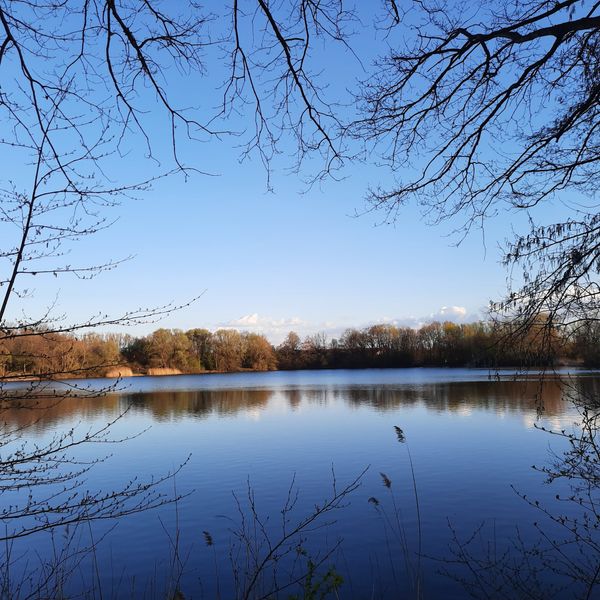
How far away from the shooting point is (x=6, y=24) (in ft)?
6.82

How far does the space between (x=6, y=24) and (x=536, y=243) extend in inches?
119

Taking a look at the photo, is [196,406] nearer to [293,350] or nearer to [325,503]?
[325,503]

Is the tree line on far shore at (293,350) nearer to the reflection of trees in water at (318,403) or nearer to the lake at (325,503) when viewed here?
the reflection of trees in water at (318,403)

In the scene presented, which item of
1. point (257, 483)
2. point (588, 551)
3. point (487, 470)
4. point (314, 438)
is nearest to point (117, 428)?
point (314, 438)

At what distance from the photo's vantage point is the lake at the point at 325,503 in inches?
266

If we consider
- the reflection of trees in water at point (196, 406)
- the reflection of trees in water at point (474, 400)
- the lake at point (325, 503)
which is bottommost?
the lake at point (325, 503)

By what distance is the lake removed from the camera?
22.2 feet

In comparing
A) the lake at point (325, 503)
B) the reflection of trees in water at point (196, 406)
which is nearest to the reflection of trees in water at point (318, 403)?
the reflection of trees in water at point (196, 406)

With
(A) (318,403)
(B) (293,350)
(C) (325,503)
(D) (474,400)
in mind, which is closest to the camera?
(C) (325,503)

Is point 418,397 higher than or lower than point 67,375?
lower

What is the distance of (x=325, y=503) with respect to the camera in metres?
7.86

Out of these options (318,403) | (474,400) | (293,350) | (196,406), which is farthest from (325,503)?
(293,350)

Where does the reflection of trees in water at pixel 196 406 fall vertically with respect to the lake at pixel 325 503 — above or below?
above

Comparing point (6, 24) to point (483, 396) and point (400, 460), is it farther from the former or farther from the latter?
point (483, 396)
